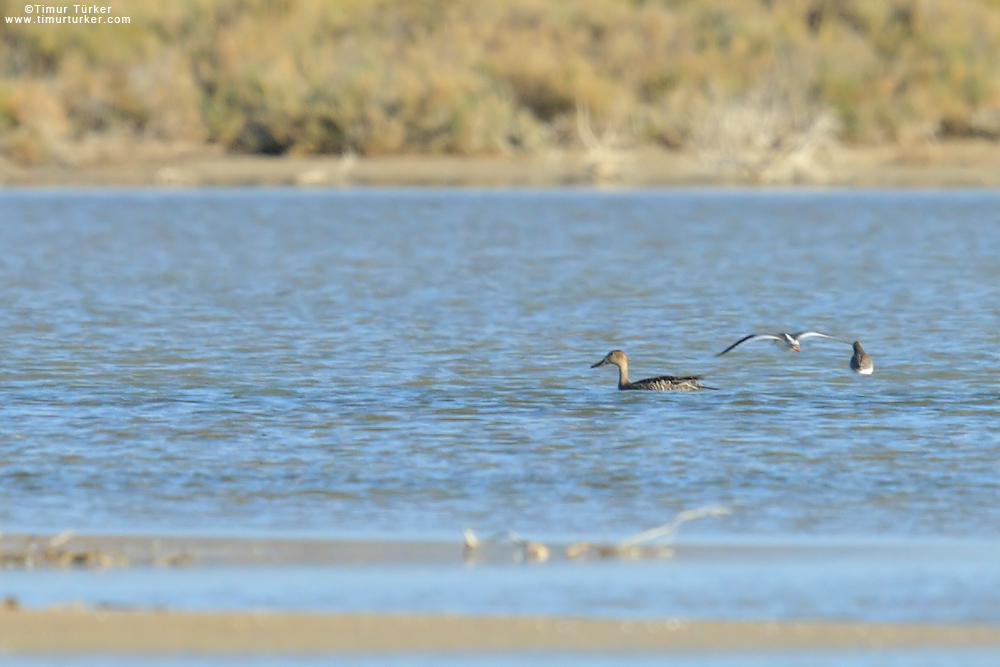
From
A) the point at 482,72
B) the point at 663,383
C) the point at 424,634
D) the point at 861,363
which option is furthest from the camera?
the point at 482,72

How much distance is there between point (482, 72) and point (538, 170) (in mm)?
4890

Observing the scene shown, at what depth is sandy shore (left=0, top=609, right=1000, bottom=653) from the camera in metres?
5.93

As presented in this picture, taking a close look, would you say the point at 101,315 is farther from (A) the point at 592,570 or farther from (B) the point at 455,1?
(B) the point at 455,1

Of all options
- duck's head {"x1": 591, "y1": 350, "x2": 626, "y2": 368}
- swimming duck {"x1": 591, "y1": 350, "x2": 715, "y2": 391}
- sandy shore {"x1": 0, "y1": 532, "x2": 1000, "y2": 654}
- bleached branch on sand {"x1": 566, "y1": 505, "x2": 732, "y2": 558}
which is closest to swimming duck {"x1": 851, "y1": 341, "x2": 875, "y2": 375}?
swimming duck {"x1": 591, "y1": 350, "x2": 715, "y2": 391}

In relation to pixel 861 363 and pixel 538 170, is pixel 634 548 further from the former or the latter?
pixel 538 170

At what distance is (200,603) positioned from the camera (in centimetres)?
643

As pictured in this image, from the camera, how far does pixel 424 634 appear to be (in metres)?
6.05

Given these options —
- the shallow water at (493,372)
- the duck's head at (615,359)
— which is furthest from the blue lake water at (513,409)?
the duck's head at (615,359)

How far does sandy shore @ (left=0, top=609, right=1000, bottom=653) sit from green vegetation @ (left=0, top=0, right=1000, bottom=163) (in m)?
22.1

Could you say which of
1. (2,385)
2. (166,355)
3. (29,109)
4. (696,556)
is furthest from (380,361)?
(29,109)

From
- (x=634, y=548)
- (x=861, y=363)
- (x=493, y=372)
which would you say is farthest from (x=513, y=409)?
(x=634, y=548)

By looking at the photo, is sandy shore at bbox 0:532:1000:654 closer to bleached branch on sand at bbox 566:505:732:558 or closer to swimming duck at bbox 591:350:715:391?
bleached branch on sand at bbox 566:505:732:558

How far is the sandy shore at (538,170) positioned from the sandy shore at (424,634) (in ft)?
73.7

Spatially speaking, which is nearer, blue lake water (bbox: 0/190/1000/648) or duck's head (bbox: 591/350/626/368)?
blue lake water (bbox: 0/190/1000/648)
